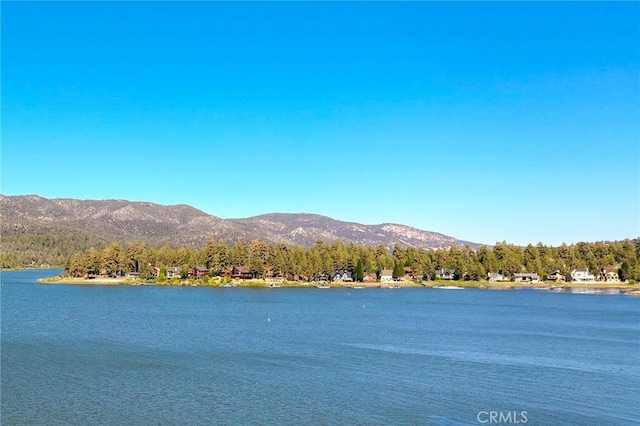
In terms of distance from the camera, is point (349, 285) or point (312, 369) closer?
point (312, 369)

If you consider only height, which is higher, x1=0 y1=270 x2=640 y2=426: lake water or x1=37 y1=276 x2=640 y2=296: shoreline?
x1=37 y1=276 x2=640 y2=296: shoreline

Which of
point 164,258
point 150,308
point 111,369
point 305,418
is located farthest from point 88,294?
point 305,418

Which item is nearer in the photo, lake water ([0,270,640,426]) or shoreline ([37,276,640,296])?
lake water ([0,270,640,426])

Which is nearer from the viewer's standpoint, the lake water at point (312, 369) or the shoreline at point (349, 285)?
the lake water at point (312, 369)

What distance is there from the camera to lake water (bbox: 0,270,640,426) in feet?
117

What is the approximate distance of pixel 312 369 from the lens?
48.4 m

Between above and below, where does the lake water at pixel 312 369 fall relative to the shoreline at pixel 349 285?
below

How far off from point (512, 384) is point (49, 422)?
32.3 metres

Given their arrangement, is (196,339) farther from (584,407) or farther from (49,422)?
(584,407)

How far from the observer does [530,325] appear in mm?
85312

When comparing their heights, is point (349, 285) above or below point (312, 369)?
above

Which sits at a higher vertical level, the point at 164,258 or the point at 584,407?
the point at 164,258

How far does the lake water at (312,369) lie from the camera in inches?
1407

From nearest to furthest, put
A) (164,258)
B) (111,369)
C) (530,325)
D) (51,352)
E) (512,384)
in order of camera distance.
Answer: (512,384) < (111,369) < (51,352) < (530,325) < (164,258)
